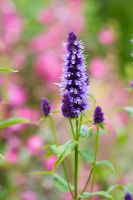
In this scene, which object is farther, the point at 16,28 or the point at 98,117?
the point at 16,28

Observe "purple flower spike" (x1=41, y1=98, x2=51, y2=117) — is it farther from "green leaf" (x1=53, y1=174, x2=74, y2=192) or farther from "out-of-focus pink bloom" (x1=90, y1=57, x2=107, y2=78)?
"out-of-focus pink bloom" (x1=90, y1=57, x2=107, y2=78)

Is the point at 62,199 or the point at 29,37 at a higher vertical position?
the point at 29,37

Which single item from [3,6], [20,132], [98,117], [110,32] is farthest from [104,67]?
[98,117]

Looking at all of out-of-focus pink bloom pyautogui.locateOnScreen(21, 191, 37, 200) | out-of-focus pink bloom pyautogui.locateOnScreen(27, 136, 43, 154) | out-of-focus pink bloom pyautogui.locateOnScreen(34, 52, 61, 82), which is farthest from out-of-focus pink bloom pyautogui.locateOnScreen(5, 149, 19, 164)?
out-of-focus pink bloom pyautogui.locateOnScreen(34, 52, 61, 82)

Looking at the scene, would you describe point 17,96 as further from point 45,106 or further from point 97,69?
point 45,106

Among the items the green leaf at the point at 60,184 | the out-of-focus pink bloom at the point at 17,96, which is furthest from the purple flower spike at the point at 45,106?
the out-of-focus pink bloom at the point at 17,96

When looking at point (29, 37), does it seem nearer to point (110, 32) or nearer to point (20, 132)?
point (110, 32)

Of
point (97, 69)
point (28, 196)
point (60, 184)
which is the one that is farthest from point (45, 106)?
point (97, 69)

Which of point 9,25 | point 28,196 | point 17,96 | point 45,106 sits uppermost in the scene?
point 9,25
